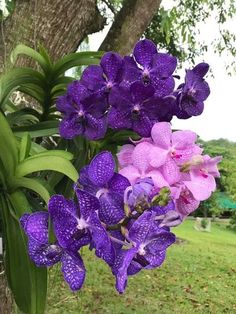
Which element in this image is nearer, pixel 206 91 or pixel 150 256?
pixel 150 256

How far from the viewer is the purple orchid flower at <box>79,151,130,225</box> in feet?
1.36

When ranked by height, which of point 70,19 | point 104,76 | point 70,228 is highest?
point 70,19

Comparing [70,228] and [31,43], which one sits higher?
[31,43]

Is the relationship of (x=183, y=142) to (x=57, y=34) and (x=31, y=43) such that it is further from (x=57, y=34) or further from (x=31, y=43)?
(x=57, y=34)

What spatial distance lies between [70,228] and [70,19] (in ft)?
3.43

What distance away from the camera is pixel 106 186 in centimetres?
43

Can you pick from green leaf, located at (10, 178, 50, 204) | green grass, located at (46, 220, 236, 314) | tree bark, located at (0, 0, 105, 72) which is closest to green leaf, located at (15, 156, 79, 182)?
green leaf, located at (10, 178, 50, 204)

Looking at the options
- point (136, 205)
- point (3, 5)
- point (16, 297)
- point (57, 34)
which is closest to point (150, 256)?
point (136, 205)

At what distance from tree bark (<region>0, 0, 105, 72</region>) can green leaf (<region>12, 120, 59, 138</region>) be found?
65 cm

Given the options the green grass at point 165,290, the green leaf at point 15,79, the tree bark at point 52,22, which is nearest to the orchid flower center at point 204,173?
the green leaf at point 15,79

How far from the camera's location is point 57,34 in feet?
4.39

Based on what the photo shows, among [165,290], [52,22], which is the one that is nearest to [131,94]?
[52,22]

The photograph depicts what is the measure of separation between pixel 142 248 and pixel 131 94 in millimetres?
178

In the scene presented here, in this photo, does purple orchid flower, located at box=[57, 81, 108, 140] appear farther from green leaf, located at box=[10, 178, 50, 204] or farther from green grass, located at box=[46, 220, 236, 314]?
green grass, located at box=[46, 220, 236, 314]
